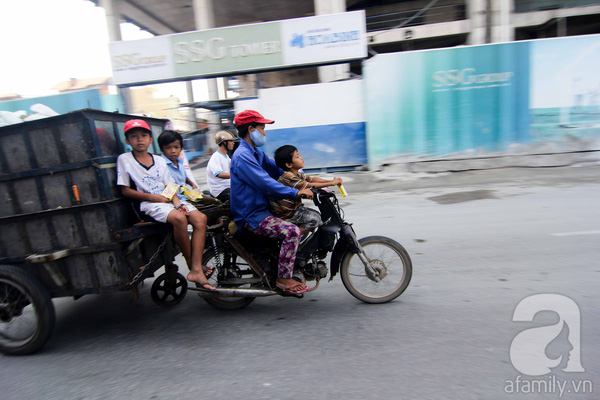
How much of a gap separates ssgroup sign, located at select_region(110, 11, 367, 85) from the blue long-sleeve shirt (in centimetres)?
867

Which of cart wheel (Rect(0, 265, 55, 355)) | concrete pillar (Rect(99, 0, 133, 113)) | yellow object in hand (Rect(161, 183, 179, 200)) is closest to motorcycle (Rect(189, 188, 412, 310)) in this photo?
yellow object in hand (Rect(161, 183, 179, 200))

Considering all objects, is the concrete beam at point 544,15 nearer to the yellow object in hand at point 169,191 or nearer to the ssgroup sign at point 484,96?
the ssgroup sign at point 484,96

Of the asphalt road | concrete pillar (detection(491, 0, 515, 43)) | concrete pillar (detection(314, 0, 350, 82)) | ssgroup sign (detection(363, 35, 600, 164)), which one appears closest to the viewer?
the asphalt road

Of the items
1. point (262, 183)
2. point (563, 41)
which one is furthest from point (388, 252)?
point (563, 41)

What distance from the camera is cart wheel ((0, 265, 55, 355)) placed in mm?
2934

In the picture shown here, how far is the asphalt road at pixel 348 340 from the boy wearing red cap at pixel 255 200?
1.62 ft

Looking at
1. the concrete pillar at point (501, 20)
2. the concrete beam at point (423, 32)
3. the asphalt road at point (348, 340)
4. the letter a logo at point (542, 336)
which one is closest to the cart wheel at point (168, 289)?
the asphalt road at point (348, 340)

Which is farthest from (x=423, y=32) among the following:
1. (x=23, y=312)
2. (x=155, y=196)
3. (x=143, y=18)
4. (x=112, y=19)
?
(x=23, y=312)

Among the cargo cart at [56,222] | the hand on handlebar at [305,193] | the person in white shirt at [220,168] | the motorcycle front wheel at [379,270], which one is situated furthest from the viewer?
the person in white shirt at [220,168]

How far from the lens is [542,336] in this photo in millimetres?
2734

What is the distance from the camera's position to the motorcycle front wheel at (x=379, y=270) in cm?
342

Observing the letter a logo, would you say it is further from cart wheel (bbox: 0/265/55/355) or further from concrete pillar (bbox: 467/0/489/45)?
concrete pillar (bbox: 467/0/489/45)

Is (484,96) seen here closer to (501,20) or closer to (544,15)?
(501,20)

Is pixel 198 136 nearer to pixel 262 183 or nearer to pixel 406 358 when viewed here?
pixel 262 183
